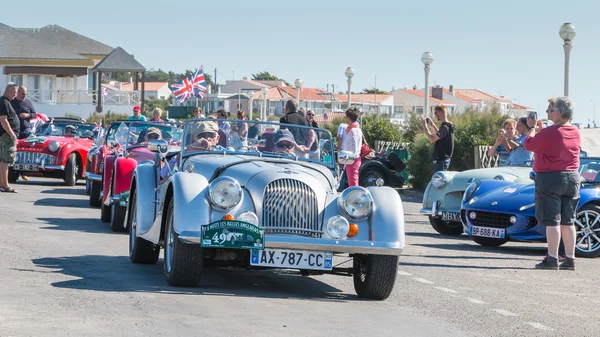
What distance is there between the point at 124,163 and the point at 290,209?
6.07 m

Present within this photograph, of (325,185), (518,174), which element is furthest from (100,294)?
(518,174)

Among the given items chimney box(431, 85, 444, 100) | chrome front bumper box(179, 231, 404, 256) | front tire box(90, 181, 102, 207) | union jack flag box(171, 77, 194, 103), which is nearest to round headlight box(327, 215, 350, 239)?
chrome front bumper box(179, 231, 404, 256)

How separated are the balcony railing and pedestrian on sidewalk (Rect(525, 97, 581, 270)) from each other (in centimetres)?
6067

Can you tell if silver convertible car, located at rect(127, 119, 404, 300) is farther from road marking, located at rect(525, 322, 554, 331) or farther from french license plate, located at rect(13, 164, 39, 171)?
french license plate, located at rect(13, 164, 39, 171)

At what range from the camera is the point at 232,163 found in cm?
990

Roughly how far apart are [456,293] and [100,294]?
127 inches

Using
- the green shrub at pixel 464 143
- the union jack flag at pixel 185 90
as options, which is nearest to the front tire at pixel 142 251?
the green shrub at pixel 464 143

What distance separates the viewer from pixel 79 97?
71.6 m

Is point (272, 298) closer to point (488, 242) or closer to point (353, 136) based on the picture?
point (488, 242)

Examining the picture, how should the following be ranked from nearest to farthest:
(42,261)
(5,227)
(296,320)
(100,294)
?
1. (296,320)
2. (100,294)
3. (42,261)
4. (5,227)

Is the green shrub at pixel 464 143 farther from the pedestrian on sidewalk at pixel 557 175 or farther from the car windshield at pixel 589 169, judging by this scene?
the pedestrian on sidewalk at pixel 557 175

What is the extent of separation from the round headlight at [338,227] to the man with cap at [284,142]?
69.7 inches

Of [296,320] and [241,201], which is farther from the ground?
[241,201]

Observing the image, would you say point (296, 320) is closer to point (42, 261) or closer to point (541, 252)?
point (42, 261)
